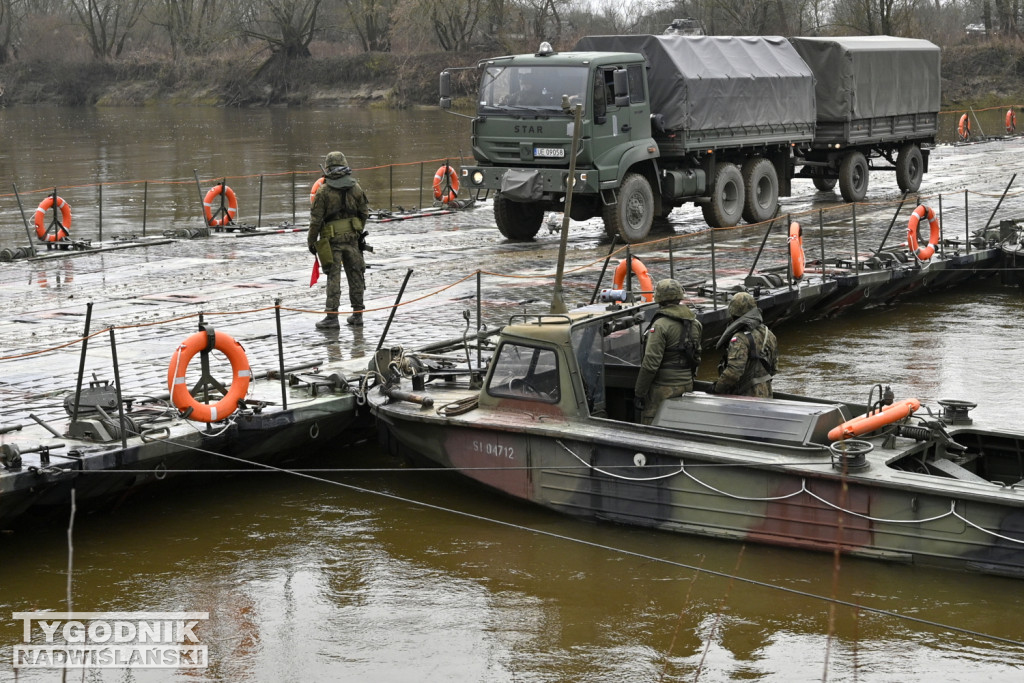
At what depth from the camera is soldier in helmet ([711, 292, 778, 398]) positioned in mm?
9859

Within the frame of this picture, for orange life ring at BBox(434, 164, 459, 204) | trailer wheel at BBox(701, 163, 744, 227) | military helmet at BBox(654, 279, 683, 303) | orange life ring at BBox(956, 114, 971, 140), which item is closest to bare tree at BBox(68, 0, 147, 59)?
orange life ring at BBox(956, 114, 971, 140)

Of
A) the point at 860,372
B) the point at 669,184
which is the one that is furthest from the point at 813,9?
the point at 860,372

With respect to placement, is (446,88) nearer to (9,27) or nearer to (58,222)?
(58,222)

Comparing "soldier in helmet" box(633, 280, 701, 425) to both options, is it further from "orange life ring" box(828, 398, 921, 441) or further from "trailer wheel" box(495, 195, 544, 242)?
"trailer wheel" box(495, 195, 544, 242)

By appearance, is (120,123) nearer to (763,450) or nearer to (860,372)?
(860,372)

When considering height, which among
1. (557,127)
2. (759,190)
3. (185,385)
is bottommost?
(185,385)

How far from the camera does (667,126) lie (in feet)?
65.5

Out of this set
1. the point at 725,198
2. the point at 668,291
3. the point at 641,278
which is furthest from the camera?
the point at 725,198

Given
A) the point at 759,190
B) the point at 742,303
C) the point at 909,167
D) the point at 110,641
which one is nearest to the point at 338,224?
the point at 742,303

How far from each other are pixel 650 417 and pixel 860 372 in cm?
507

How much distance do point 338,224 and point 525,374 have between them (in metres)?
4.45

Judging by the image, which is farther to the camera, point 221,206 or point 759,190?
point 759,190

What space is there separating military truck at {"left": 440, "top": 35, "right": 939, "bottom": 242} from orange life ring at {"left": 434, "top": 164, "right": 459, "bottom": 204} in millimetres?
4532

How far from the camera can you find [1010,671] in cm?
762
